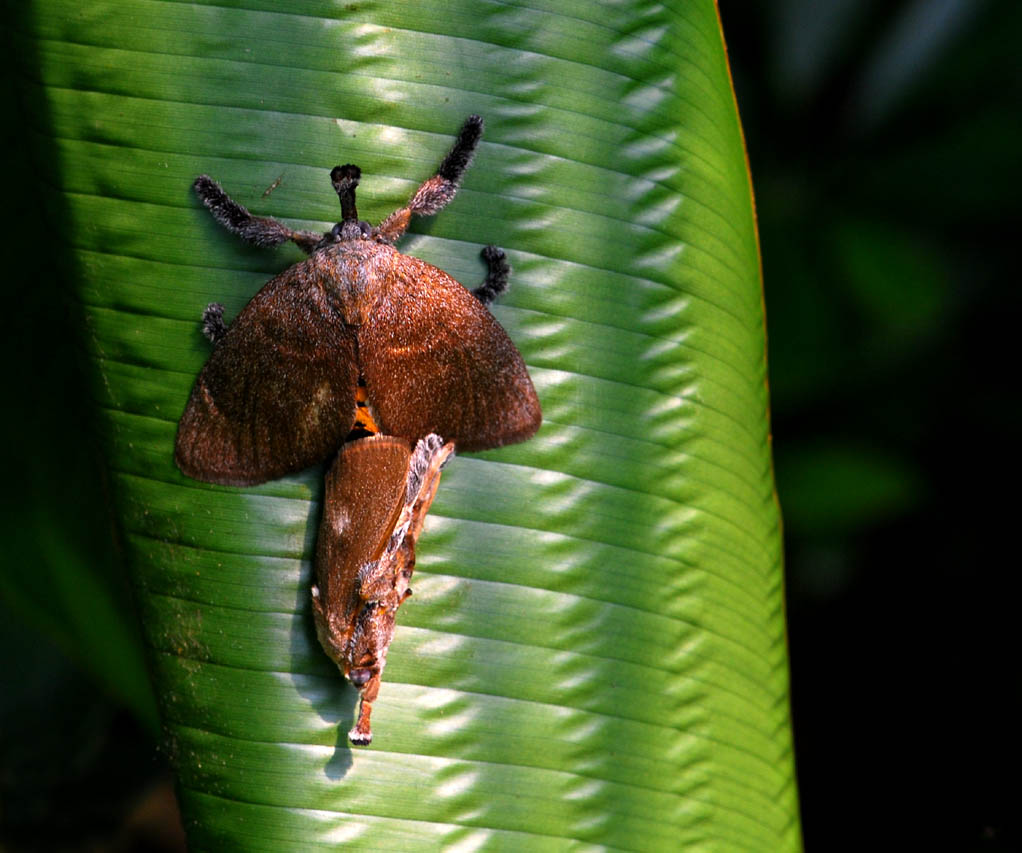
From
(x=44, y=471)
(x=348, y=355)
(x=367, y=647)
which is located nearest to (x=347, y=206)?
(x=348, y=355)

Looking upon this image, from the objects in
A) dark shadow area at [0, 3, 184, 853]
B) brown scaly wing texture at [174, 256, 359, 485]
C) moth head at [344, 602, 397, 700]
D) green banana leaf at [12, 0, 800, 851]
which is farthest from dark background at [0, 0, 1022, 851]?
moth head at [344, 602, 397, 700]

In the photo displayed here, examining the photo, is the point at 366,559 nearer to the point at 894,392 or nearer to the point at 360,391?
the point at 360,391

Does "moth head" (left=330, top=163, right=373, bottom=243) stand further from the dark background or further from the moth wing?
the dark background

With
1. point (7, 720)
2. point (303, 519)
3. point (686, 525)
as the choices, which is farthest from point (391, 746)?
point (7, 720)

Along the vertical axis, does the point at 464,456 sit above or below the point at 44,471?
above

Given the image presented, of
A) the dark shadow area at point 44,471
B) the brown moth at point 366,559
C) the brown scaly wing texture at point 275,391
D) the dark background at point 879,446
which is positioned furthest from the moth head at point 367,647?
the dark background at point 879,446

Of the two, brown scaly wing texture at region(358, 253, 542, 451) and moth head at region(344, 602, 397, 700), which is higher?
brown scaly wing texture at region(358, 253, 542, 451)

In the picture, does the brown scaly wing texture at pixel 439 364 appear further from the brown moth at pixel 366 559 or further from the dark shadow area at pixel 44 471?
the dark shadow area at pixel 44 471

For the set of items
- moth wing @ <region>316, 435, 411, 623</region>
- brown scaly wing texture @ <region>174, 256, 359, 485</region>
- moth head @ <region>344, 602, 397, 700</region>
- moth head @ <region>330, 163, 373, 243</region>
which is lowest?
moth head @ <region>344, 602, 397, 700</region>

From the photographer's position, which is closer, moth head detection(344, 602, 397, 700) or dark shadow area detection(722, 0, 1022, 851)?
moth head detection(344, 602, 397, 700)
